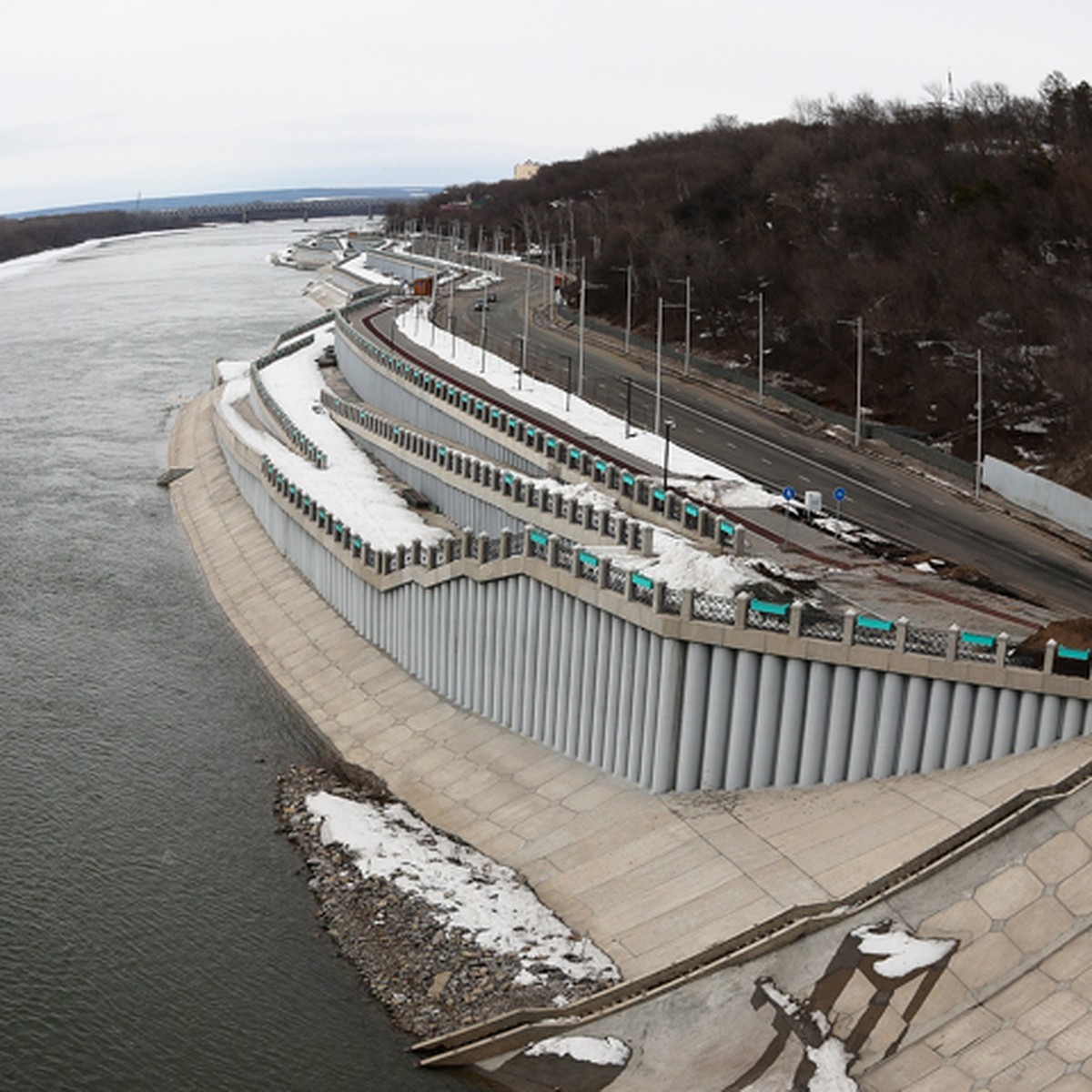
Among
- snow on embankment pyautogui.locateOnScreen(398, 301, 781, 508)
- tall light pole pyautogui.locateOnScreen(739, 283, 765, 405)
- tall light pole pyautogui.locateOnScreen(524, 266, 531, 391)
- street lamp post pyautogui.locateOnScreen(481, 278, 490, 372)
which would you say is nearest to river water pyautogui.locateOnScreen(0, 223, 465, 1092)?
snow on embankment pyautogui.locateOnScreen(398, 301, 781, 508)

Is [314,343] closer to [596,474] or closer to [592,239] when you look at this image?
[592,239]

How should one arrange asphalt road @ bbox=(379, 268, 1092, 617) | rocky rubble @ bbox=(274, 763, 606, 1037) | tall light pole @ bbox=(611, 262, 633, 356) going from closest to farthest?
rocky rubble @ bbox=(274, 763, 606, 1037), asphalt road @ bbox=(379, 268, 1092, 617), tall light pole @ bbox=(611, 262, 633, 356)

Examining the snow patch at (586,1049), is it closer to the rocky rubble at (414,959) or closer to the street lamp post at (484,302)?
the rocky rubble at (414,959)

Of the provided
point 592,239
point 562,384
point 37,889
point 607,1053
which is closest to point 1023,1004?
point 607,1053

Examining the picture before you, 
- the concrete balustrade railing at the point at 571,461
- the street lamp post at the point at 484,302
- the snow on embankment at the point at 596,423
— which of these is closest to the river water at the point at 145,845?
the concrete balustrade railing at the point at 571,461

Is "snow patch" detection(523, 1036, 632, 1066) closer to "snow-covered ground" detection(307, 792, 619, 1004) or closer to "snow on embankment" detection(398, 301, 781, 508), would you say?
"snow-covered ground" detection(307, 792, 619, 1004)
